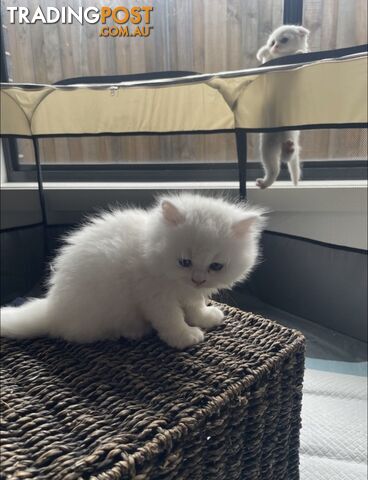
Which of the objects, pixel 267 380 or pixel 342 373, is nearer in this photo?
pixel 267 380

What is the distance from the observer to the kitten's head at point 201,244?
71 centimetres

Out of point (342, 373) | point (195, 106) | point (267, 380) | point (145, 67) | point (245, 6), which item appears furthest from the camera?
point (145, 67)

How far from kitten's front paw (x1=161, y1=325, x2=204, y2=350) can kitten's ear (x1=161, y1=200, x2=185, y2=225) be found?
0.65 feet

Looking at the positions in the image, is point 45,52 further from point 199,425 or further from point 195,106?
point 199,425

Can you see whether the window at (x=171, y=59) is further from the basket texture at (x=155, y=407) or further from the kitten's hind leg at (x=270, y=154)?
the basket texture at (x=155, y=407)

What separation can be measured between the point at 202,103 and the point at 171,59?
582mm

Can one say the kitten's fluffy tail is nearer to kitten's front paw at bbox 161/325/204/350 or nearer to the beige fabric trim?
kitten's front paw at bbox 161/325/204/350

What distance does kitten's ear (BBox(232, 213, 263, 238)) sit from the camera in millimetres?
734

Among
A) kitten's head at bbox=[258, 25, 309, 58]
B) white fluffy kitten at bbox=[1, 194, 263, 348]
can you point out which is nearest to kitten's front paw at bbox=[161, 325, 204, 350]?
white fluffy kitten at bbox=[1, 194, 263, 348]

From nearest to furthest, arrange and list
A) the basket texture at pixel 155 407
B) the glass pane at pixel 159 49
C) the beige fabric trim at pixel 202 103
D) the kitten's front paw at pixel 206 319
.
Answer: the basket texture at pixel 155 407 → the kitten's front paw at pixel 206 319 → the beige fabric trim at pixel 202 103 → the glass pane at pixel 159 49

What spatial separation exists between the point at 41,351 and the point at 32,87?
113 centimetres

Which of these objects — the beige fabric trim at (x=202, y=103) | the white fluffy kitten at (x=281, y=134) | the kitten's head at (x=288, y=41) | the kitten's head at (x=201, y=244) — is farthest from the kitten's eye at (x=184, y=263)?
the kitten's head at (x=288, y=41)

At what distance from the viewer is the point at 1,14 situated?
175cm

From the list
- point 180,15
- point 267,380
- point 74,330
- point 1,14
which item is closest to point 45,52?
point 1,14
